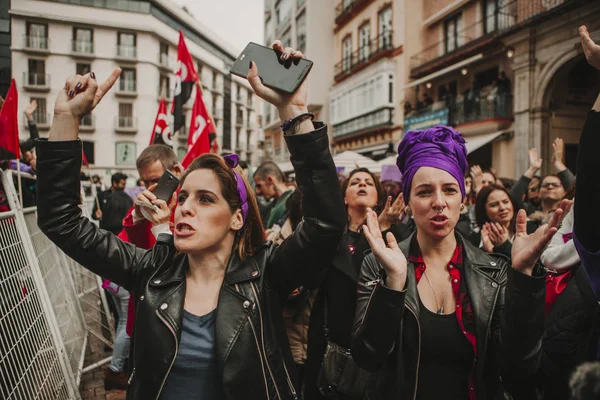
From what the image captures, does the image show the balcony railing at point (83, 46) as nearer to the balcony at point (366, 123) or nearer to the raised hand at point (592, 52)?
the balcony at point (366, 123)

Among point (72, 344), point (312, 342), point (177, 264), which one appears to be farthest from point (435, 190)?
point (72, 344)

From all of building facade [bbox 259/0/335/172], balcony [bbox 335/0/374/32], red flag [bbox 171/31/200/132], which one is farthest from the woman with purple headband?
building facade [bbox 259/0/335/172]

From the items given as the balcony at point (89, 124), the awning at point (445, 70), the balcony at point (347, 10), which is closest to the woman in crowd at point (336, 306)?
the awning at point (445, 70)

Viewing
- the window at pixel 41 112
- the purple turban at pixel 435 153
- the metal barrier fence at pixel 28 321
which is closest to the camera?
the purple turban at pixel 435 153

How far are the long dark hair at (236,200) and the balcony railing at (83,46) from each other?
43.6 m

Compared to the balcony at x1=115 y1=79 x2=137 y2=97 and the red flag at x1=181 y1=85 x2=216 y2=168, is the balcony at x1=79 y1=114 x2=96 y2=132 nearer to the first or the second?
the balcony at x1=115 y1=79 x2=137 y2=97

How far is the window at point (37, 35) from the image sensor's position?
126 feet

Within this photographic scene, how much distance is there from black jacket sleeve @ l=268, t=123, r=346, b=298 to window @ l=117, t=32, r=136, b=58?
43.1m

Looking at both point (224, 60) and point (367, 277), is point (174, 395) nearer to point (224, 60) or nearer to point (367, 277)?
point (367, 277)

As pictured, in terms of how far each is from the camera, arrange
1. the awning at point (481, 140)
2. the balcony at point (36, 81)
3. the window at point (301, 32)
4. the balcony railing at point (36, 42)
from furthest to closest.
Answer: the balcony railing at point (36, 42) → the balcony at point (36, 81) → the window at point (301, 32) → the awning at point (481, 140)

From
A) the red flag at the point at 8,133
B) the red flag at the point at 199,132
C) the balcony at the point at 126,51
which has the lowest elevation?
the red flag at the point at 8,133

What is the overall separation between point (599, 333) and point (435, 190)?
988 mm

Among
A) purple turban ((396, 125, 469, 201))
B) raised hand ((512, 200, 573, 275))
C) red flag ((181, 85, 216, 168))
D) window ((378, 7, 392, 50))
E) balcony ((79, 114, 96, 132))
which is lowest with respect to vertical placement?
raised hand ((512, 200, 573, 275))

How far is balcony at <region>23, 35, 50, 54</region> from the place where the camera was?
38.1 metres
